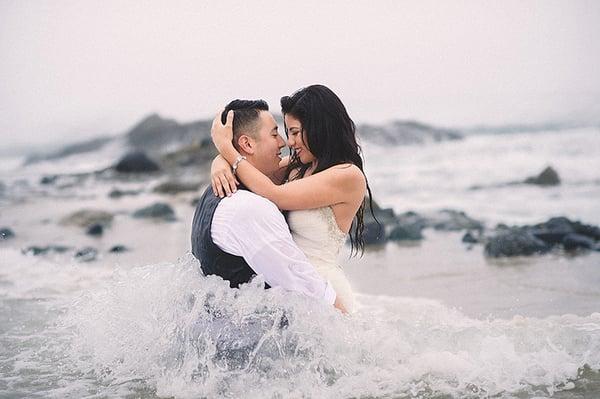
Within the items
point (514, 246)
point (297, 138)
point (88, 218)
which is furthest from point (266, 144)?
point (88, 218)

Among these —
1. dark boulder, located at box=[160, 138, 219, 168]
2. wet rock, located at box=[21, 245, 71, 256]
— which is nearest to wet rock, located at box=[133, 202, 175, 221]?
wet rock, located at box=[21, 245, 71, 256]

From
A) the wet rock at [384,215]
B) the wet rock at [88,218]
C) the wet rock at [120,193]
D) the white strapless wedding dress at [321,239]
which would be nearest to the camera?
the white strapless wedding dress at [321,239]

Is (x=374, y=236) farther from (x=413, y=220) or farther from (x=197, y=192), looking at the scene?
(x=197, y=192)

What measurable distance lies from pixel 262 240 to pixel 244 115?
80 centimetres

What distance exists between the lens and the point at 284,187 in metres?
4.20

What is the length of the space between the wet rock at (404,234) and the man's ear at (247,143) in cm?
604

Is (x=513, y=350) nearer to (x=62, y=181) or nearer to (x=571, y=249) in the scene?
(x=571, y=249)

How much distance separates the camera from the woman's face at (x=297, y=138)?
441 centimetres

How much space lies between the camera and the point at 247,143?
168 inches

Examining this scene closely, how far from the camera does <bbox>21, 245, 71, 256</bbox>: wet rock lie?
10.1 m

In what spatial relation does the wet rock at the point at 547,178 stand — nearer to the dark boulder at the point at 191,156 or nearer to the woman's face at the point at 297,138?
the dark boulder at the point at 191,156

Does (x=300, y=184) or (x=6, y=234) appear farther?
(x=6, y=234)

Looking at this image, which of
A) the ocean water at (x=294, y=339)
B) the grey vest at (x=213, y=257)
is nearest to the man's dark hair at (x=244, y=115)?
the grey vest at (x=213, y=257)

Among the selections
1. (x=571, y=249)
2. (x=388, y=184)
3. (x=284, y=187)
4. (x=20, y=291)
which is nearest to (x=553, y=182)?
(x=388, y=184)
